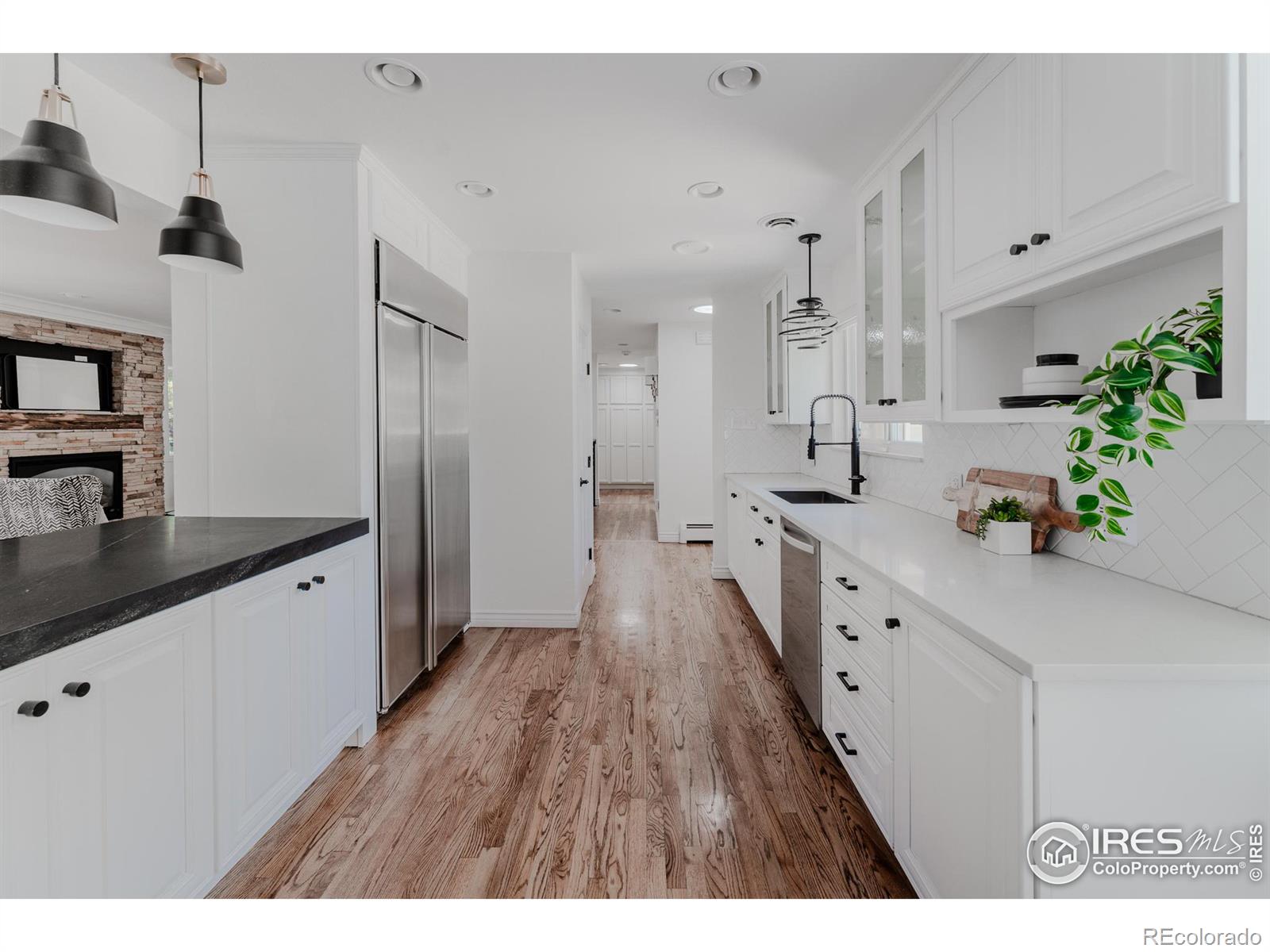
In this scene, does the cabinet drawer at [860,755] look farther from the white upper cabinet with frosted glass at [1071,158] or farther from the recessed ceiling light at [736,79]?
the recessed ceiling light at [736,79]

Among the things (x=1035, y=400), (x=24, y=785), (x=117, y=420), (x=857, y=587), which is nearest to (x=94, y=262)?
(x=117, y=420)

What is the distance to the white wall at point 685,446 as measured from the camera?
6797 mm

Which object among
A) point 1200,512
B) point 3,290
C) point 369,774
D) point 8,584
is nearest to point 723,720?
point 369,774

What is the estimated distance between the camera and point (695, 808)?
6.44ft

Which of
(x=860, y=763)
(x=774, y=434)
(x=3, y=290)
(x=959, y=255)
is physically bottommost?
(x=860, y=763)

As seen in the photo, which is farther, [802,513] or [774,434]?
[774,434]

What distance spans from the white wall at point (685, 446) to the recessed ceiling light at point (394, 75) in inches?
192

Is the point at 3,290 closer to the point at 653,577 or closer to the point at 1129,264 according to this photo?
the point at 653,577

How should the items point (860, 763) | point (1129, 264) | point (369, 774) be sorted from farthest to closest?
point (369, 774), point (860, 763), point (1129, 264)

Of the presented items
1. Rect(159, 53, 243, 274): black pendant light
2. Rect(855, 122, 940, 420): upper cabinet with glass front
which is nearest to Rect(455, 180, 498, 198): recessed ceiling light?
Rect(159, 53, 243, 274): black pendant light

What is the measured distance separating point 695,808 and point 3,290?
7.31 metres

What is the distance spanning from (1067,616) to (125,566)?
7.45 feet

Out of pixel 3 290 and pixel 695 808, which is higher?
pixel 3 290

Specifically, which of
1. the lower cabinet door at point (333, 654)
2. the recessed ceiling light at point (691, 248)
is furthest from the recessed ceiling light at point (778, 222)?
the lower cabinet door at point (333, 654)
